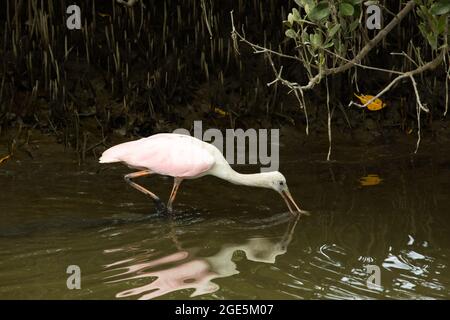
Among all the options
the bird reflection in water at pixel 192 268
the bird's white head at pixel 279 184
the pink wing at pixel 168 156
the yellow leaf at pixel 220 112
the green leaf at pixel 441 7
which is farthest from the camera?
the yellow leaf at pixel 220 112

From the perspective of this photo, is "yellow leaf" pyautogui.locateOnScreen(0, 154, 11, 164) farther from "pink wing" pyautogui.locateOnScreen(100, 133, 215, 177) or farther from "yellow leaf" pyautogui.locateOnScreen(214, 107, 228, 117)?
"yellow leaf" pyautogui.locateOnScreen(214, 107, 228, 117)

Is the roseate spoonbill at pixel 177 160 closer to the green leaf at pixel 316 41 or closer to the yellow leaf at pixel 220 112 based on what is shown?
the green leaf at pixel 316 41

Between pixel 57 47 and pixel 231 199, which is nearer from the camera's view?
pixel 231 199

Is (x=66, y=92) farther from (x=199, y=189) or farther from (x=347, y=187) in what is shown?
(x=347, y=187)

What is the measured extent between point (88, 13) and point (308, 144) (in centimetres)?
216

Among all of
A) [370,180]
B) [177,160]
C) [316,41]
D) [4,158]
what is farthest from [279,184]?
[4,158]

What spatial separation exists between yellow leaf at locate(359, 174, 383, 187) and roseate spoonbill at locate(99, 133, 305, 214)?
827mm

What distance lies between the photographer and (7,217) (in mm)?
5621

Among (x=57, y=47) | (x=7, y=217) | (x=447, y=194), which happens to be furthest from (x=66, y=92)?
(x=447, y=194)

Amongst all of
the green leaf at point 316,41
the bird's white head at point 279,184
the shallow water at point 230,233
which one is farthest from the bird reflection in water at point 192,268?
the green leaf at point 316,41

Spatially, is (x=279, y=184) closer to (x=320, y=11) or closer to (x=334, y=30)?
(x=334, y=30)

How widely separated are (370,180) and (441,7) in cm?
230

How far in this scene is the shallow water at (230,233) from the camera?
14.7 ft

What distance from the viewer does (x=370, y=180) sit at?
6.69 metres
